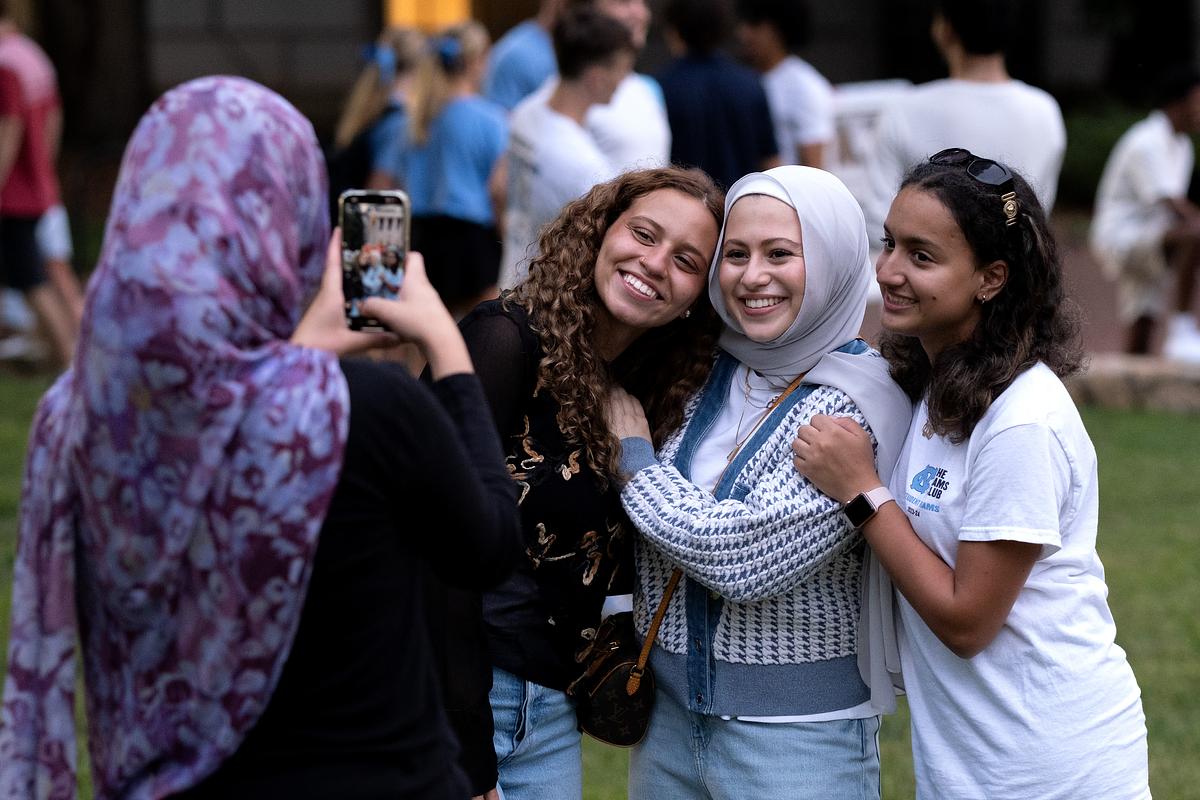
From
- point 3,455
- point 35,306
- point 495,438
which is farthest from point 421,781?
point 35,306

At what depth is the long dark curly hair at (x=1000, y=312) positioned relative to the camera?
8.13ft

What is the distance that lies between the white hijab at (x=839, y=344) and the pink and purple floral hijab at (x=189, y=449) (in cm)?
104

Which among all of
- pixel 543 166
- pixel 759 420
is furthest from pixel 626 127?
pixel 759 420

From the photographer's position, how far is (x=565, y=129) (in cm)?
608

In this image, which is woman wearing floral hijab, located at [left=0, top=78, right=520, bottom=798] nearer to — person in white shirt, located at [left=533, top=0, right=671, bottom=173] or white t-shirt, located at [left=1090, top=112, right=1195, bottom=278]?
person in white shirt, located at [left=533, top=0, right=671, bottom=173]

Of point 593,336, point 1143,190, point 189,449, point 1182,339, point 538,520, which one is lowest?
point 1182,339

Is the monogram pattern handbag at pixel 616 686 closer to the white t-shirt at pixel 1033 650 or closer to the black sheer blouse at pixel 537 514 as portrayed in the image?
the black sheer blouse at pixel 537 514

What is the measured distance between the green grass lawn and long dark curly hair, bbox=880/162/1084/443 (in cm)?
207

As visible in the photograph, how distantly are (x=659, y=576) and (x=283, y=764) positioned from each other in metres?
1.00

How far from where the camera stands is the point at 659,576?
2.78 m

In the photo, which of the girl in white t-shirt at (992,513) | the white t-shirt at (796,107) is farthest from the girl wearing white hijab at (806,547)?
the white t-shirt at (796,107)

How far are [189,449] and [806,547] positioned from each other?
1126 mm

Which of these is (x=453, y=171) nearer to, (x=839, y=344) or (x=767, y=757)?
(x=839, y=344)

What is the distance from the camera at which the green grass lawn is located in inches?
175
